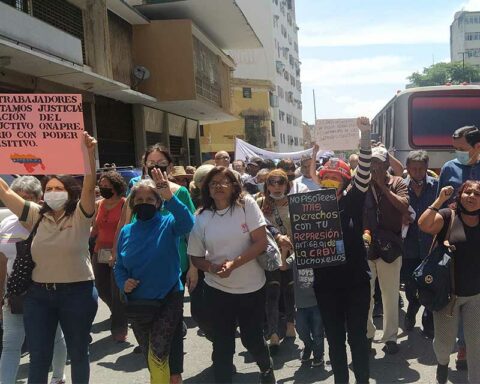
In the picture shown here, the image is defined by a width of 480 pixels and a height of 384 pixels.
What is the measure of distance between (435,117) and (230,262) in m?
8.46

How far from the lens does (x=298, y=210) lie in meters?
3.88

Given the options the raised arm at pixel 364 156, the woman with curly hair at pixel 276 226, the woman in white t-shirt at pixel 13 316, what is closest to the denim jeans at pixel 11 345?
the woman in white t-shirt at pixel 13 316

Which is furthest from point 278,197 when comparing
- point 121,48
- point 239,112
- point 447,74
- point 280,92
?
point 447,74

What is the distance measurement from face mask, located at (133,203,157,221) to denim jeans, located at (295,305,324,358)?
183 centimetres

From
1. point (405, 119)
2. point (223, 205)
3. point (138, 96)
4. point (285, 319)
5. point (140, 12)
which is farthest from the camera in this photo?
point (140, 12)

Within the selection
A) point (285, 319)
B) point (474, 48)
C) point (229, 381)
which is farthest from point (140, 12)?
point (474, 48)

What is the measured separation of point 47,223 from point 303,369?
2.54 m

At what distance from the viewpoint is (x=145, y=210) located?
3615 mm

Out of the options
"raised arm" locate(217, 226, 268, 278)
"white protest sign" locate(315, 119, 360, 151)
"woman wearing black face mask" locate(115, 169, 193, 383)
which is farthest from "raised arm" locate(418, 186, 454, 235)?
"white protest sign" locate(315, 119, 360, 151)

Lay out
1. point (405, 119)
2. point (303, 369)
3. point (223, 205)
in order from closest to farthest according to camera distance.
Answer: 1. point (223, 205)
2. point (303, 369)
3. point (405, 119)

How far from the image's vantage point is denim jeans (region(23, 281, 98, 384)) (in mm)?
3527

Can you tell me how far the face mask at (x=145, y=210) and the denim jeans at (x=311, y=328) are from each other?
1.83 m

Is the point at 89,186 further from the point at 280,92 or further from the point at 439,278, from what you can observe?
the point at 280,92

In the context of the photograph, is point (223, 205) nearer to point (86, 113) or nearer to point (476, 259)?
point (476, 259)
